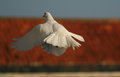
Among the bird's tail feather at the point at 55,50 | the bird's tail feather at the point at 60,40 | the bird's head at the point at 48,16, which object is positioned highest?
the bird's head at the point at 48,16

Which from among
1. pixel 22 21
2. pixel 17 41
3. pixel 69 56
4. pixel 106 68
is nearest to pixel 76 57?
pixel 69 56

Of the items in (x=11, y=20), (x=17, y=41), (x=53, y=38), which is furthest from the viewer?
(x=11, y=20)

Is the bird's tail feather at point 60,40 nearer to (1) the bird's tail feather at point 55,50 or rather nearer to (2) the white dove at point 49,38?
(2) the white dove at point 49,38

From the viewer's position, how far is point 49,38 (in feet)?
12.3

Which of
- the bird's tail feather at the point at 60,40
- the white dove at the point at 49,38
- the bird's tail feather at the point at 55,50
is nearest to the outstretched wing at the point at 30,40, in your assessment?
the white dove at the point at 49,38

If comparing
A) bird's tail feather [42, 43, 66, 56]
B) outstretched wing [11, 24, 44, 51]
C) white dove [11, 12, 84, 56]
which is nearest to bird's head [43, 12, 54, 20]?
white dove [11, 12, 84, 56]

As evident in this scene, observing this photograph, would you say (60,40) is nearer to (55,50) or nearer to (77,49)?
(55,50)

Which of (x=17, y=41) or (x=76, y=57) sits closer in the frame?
(x=17, y=41)

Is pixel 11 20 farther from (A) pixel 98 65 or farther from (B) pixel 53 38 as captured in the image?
(B) pixel 53 38

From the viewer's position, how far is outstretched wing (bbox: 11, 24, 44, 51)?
3.90 meters

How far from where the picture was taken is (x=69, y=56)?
2184cm

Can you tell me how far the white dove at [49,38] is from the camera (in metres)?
3.80

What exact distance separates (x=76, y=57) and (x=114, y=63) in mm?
2214

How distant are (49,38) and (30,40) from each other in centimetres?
32
